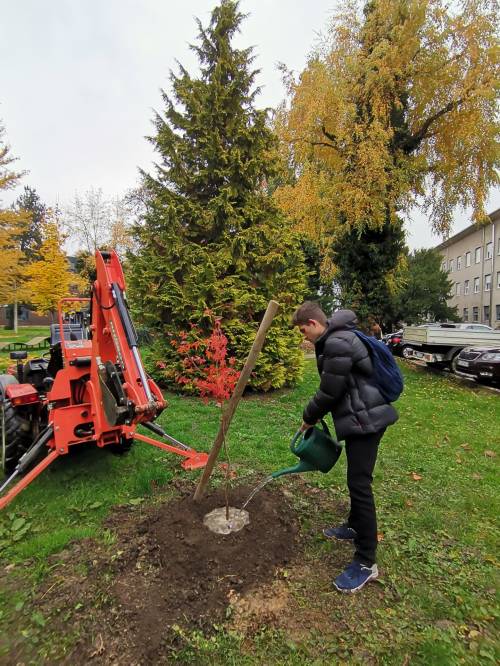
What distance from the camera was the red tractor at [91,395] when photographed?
3.05m

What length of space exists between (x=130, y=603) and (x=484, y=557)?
259 centimetres

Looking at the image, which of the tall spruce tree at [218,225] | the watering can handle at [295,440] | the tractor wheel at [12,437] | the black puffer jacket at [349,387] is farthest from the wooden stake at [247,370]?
the tall spruce tree at [218,225]

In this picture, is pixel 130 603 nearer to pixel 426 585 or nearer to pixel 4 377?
pixel 426 585

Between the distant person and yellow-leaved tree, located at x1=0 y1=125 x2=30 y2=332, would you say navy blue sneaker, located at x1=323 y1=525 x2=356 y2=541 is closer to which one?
the distant person

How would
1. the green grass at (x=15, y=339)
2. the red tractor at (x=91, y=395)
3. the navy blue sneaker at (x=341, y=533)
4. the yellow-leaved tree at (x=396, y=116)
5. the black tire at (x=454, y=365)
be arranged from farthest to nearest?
the yellow-leaved tree at (x=396, y=116) → the black tire at (x=454, y=365) → the green grass at (x=15, y=339) → the navy blue sneaker at (x=341, y=533) → the red tractor at (x=91, y=395)

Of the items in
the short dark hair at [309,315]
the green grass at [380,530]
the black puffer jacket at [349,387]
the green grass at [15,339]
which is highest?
the short dark hair at [309,315]

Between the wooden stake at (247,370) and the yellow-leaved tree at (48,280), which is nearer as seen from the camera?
the wooden stake at (247,370)

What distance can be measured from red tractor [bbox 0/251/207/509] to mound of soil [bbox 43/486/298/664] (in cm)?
85

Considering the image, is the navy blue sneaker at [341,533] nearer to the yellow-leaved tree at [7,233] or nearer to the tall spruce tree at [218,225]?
the tall spruce tree at [218,225]

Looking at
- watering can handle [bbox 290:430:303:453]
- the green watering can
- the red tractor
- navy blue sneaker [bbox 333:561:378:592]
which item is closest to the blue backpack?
the green watering can

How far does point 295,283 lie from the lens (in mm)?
8523

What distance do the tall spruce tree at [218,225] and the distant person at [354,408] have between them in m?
5.16

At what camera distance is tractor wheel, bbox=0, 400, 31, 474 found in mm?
4156

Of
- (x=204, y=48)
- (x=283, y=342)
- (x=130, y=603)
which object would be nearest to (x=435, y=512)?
(x=130, y=603)
